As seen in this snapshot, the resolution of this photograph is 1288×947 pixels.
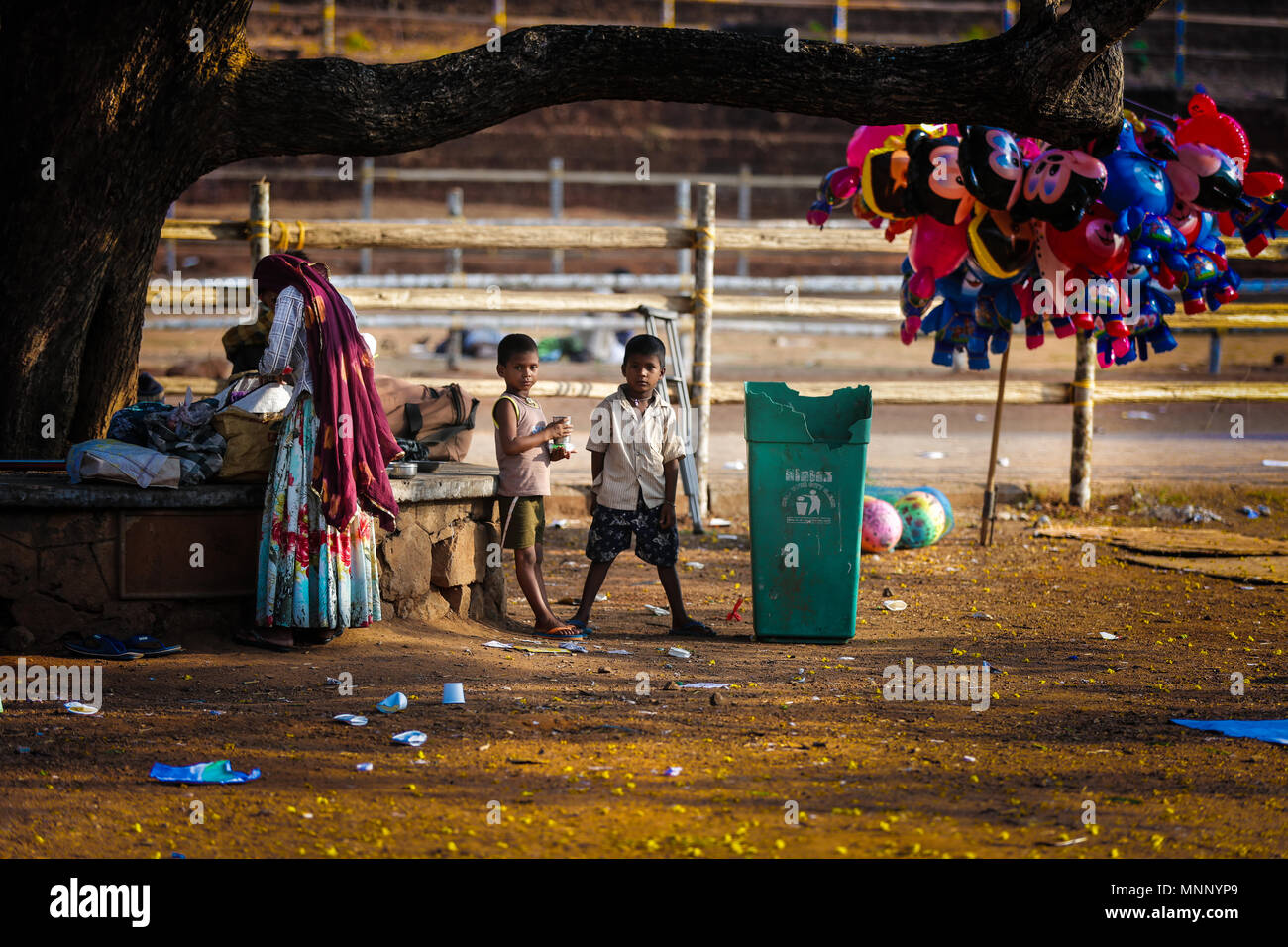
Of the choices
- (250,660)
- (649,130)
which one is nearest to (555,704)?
(250,660)

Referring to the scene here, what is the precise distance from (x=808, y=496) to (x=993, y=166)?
2.06m

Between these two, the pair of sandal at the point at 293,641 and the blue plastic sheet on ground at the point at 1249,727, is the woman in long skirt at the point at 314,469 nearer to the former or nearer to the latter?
the pair of sandal at the point at 293,641

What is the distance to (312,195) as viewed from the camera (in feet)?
77.3

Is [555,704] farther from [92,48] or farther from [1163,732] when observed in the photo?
[92,48]

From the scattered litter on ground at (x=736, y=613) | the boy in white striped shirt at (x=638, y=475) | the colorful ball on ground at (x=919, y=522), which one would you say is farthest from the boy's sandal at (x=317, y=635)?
the colorful ball on ground at (x=919, y=522)

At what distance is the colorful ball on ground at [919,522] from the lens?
8219mm

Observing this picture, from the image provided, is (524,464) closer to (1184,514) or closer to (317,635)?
(317,635)

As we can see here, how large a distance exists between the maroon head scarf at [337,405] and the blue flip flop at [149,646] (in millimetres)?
803

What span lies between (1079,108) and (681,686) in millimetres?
3208

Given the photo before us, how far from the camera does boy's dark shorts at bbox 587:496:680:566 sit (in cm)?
586

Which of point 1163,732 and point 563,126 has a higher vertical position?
point 563,126

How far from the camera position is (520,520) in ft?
18.9

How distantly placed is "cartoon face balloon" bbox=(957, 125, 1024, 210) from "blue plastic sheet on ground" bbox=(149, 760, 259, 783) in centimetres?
452
